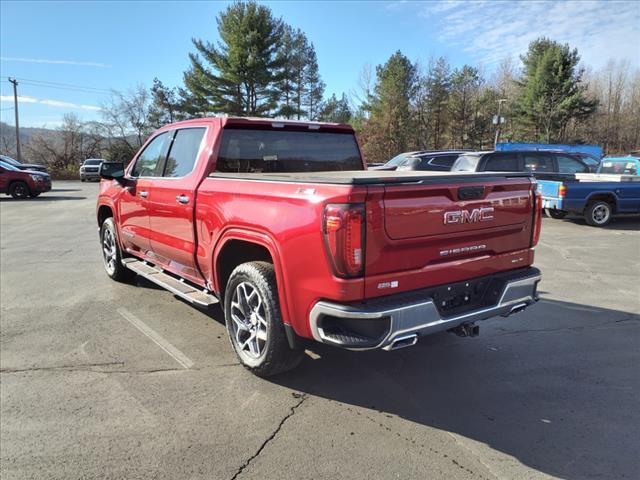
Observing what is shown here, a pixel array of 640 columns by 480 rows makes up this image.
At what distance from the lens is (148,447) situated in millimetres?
2934

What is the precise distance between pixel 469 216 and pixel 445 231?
26 centimetres

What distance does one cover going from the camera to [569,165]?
14.0 meters

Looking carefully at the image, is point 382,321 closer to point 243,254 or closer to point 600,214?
point 243,254

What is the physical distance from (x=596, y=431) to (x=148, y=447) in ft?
9.25

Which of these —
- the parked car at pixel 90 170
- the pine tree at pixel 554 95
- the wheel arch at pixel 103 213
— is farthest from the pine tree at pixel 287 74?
the wheel arch at pixel 103 213

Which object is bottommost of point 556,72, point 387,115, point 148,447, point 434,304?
point 148,447

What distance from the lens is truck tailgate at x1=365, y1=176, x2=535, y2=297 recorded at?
2.94 meters

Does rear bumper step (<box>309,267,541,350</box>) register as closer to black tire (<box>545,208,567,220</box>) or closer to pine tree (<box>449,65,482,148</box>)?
black tire (<box>545,208,567,220</box>)

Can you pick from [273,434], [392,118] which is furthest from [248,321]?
[392,118]

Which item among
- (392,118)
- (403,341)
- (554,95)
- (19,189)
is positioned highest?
(554,95)

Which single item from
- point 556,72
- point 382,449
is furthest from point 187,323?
point 556,72

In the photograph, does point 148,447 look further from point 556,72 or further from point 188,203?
point 556,72

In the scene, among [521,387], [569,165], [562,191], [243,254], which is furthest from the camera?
[569,165]

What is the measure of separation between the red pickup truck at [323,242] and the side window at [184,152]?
0.06 ft
